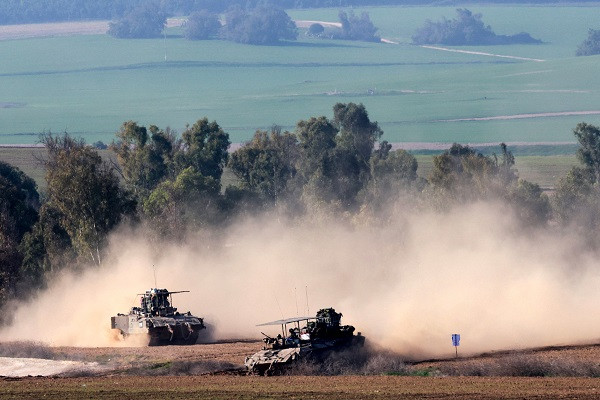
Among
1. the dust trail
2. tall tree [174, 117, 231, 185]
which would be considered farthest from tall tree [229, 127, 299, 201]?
the dust trail

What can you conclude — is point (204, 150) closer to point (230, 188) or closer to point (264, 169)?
point (264, 169)

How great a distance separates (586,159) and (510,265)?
57961 mm

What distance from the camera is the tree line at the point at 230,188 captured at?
91.8 metres

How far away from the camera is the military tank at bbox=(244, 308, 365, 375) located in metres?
50.1

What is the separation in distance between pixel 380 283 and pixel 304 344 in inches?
1250

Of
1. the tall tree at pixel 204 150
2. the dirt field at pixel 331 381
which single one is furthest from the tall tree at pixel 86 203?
the tall tree at pixel 204 150

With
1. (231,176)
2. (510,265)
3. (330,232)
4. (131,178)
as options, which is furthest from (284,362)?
(231,176)

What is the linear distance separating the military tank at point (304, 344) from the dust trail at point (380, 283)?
439 centimetres

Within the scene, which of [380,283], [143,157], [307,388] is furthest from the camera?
[143,157]

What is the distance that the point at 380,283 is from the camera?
82.4 m

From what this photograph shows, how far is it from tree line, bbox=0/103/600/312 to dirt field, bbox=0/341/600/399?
109 ft

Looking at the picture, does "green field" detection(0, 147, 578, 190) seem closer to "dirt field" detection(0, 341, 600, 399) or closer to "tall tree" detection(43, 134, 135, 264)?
"tall tree" detection(43, 134, 135, 264)

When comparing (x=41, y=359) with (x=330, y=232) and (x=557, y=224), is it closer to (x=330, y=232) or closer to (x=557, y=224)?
(x=330, y=232)

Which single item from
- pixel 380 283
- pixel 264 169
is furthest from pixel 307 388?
pixel 264 169
